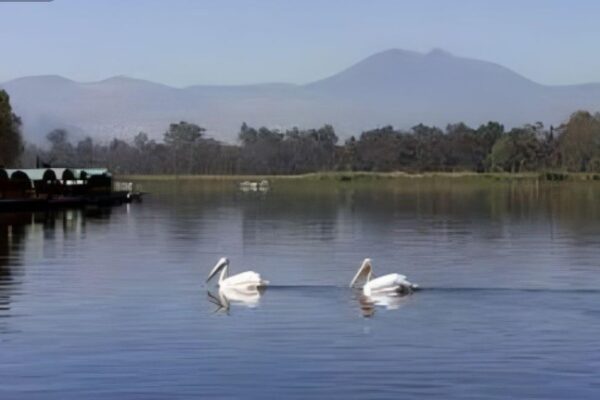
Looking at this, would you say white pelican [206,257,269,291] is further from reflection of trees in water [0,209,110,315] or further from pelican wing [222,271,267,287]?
reflection of trees in water [0,209,110,315]

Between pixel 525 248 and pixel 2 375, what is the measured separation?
28.9 metres

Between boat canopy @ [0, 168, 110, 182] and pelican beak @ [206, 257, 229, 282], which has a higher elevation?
boat canopy @ [0, 168, 110, 182]

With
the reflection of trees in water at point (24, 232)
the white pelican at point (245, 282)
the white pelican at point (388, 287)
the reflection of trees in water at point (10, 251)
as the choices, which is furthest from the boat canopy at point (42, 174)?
the white pelican at point (388, 287)

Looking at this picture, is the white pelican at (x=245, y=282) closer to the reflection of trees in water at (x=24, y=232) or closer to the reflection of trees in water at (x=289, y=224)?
the reflection of trees in water at (x=24, y=232)

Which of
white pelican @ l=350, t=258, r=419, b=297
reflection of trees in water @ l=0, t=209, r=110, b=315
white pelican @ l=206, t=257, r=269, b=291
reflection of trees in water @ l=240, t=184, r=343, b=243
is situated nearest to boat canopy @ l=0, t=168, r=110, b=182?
reflection of trees in water @ l=0, t=209, r=110, b=315

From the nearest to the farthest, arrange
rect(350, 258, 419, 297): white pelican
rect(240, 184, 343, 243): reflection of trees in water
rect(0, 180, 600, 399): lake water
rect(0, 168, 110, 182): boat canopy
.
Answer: rect(0, 180, 600, 399): lake water
rect(350, 258, 419, 297): white pelican
rect(240, 184, 343, 243): reflection of trees in water
rect(0, 168, 110, 182): boat canopy

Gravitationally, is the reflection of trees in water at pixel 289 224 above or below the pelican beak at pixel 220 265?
below

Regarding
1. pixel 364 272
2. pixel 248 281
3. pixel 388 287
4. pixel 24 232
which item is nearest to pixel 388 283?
pixel 388 287

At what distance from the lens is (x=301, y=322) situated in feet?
79.0

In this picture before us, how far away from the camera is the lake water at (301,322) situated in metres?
18.1

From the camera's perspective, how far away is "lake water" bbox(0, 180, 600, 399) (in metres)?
18.1

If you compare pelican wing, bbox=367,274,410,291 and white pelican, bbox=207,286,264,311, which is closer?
white pelican, bbox=207,286,264,311

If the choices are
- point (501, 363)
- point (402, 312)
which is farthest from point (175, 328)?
point (501, 363)

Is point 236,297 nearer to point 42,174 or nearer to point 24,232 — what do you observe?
point 24,232
